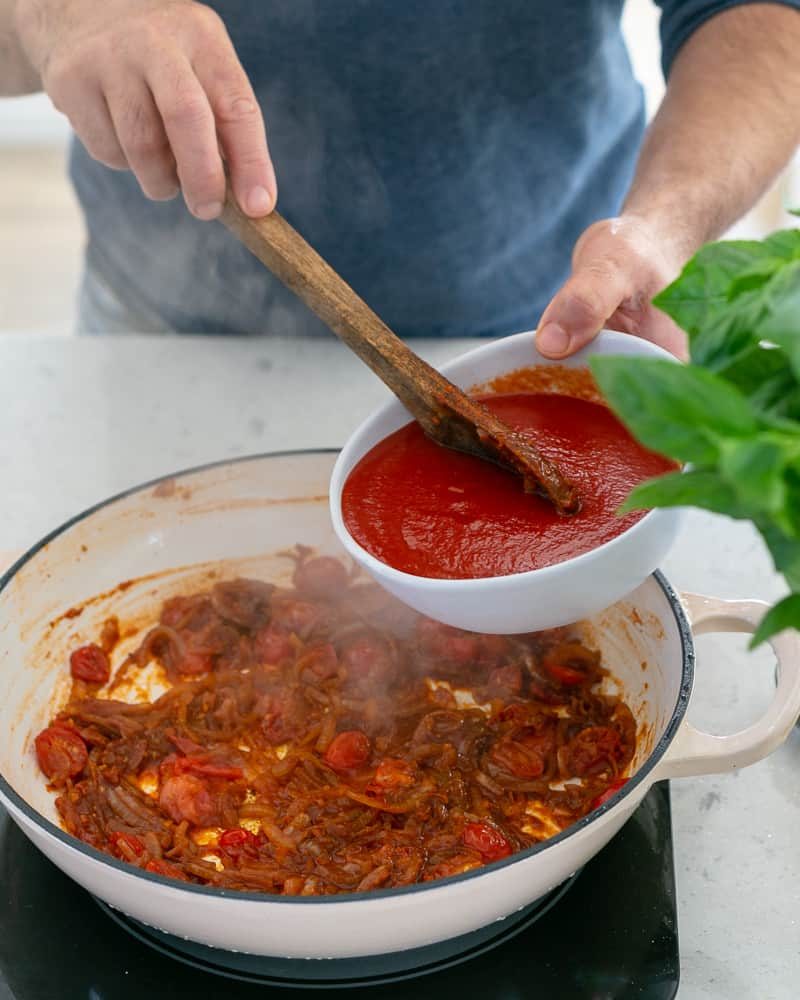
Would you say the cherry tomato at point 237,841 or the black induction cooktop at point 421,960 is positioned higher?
the black induction cooktop at point 421,960

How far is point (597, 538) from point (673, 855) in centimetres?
39

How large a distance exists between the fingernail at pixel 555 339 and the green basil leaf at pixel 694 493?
1.95ft

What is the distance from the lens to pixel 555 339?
121cm

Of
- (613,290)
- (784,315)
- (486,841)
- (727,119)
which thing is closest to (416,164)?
(727,119)

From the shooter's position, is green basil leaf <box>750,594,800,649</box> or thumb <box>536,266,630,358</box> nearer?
green basil leaf <box>750,594,800,649</box>

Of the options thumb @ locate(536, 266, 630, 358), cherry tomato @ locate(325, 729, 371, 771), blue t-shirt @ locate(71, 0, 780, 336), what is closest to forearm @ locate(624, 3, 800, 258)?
blue t-shirt @ locate(71, 0, 780, 336)

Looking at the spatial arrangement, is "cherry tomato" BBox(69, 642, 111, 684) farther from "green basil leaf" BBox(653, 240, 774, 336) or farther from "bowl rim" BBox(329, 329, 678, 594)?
"green basil leaf" BBox(653, 240, 774, 336)

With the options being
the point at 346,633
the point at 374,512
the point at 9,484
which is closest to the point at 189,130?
the point at 374,512

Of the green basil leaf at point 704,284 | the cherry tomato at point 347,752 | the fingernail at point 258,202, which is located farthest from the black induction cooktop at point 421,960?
the fingernail at point 258,202

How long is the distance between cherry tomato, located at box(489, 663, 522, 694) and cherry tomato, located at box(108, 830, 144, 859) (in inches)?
17.7

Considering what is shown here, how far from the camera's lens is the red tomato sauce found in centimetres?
108

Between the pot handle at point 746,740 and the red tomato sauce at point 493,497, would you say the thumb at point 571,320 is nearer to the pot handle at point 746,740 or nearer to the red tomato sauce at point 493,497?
the red tomato sauce at point 493,497

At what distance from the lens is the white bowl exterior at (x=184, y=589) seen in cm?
94

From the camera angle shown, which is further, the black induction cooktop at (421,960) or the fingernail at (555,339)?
the fingernail at (555,339)
